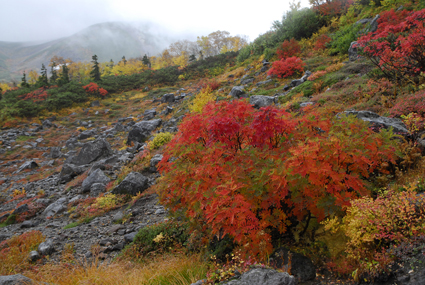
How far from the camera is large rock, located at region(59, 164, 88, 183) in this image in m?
11.5

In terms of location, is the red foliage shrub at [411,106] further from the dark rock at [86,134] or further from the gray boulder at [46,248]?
the dark rock at [86,134]

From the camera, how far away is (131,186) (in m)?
8.38

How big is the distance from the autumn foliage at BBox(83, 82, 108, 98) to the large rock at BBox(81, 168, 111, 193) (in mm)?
23793

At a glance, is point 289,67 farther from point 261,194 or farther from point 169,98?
point 169,98

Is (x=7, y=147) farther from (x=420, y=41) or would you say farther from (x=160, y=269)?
(x=420, y=41)

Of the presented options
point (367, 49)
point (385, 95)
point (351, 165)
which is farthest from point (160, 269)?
point (367, 49)

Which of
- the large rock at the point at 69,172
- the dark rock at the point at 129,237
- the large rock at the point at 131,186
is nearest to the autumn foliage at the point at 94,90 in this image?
the large rock at the point at 69,172

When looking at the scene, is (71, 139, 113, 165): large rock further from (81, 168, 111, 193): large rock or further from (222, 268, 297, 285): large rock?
(222, 268, 297, 285): large rock

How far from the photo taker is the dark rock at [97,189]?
916 cm

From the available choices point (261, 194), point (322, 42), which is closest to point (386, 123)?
point (261, 194)

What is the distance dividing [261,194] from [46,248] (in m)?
6.17

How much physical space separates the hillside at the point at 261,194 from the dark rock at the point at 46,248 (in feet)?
0.09

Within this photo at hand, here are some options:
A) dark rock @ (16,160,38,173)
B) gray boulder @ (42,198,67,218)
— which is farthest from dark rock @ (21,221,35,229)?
dark rock @ (16,160,38,173)

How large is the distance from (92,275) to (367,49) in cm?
1005
